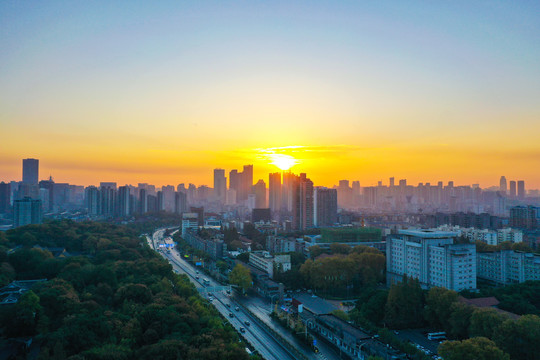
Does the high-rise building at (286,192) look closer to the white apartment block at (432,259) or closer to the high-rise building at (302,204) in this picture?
the high-rise building at (302,204)

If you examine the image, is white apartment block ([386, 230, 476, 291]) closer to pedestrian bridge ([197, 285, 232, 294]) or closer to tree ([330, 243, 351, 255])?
tree ([330, 243, 351, 255])

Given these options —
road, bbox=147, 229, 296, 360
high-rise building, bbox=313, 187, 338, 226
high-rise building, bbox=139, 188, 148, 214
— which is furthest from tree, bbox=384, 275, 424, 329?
high-rise building, bbox=139, 188, 148, 214

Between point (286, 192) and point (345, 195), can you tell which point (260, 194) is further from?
point (345, 195)

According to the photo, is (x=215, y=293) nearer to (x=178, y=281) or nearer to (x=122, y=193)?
(x=178, y=281)

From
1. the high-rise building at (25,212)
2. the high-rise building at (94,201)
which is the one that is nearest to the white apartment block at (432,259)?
the high-rise building at (25,212)

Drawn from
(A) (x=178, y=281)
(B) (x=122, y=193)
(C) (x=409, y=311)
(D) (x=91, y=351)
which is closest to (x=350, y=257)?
(C) (x=409, y=311)
